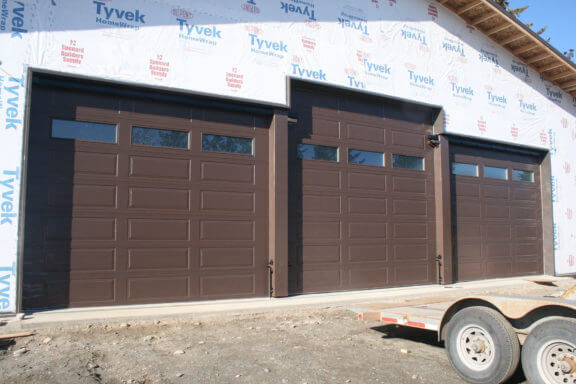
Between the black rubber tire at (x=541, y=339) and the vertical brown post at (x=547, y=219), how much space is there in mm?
11882

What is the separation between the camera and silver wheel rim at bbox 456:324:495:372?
425 centimetres

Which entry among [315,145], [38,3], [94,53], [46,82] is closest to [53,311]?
[46,82]

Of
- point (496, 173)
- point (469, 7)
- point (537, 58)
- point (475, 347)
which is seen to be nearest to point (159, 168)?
point (475, 347)

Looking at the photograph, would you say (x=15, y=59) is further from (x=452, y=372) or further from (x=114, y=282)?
(x=452, y=372)

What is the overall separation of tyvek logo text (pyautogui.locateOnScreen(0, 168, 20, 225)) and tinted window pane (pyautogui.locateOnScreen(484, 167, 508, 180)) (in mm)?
12077

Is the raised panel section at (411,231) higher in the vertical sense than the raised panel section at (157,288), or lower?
higher

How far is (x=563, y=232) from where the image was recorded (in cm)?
1435

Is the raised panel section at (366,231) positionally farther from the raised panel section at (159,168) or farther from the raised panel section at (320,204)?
the raised panel section at (159,168)

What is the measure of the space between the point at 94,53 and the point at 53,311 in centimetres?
452

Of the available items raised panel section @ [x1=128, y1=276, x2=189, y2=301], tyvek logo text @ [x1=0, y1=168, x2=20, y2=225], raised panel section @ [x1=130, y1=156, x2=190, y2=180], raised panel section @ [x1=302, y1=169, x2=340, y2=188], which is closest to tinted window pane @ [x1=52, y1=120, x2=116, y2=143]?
raised panel section @ [x1=130, y1=156, x2=190, y2=180]

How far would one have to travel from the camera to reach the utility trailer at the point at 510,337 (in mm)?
3738

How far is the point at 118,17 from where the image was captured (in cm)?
777

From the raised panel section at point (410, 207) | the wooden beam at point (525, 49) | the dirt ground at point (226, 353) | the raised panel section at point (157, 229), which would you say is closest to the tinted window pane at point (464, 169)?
the raised panel section at point (410, 207)

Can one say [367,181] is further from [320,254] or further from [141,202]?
[141,202]
